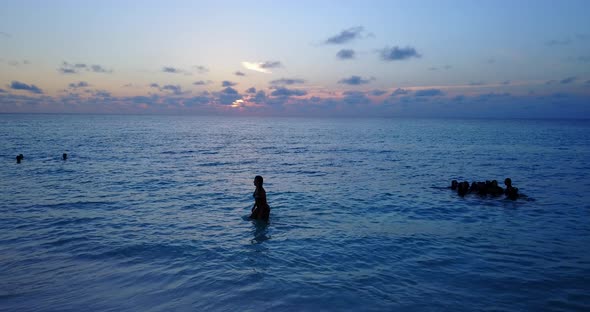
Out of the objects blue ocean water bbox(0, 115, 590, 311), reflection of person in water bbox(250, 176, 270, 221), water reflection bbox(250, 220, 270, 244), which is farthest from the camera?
reflection of person in water bbox(250, 176, 270, 221)

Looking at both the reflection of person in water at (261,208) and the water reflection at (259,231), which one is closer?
the water reflection at (259,231)

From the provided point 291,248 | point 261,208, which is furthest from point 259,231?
point 291,248

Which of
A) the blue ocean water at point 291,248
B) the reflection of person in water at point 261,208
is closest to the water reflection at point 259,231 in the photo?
the blue ocean water at point 291,248

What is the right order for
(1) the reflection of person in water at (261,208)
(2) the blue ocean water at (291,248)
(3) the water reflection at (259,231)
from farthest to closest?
(1) the reflection of person in water at (261,208)
(3) the water reflection at (259,231)
(2) the blue ocean water at (291,248)

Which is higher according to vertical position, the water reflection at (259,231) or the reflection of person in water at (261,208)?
the reflection of person in water at (261,208)

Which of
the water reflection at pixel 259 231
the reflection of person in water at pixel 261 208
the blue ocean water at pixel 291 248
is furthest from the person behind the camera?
the reflection of person in water at pixel 261 208

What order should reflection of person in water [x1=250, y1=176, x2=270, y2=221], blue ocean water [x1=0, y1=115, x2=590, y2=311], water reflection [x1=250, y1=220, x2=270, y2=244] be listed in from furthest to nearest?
reflection of person in water [x1=250, y1=176, x2=270, y2=221] → water reflection [x1=250, y1=220, x2=270, y2=244] → blue ocean water [x1=0, y1=115, x2=590, y2=311]

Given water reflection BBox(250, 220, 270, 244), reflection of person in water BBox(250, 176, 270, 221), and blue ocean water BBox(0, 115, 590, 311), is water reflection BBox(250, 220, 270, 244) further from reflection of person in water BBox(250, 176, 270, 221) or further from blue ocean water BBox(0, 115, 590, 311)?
reflection of person in water BBox(250, 176, 270, 221)

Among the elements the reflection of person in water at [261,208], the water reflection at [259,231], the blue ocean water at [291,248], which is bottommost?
the water reflection at [259,231]

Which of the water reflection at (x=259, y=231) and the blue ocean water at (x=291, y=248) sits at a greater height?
the blue ocean water at (x=291, y=248)

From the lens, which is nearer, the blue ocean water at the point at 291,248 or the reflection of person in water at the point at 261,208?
the blue ocean water at the point at 291,248

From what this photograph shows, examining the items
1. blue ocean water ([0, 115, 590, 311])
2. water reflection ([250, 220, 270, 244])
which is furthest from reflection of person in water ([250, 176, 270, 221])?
blue ocean water ([0, 115, 590, 311])

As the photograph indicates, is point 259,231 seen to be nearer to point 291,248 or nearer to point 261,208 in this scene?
point 261,208

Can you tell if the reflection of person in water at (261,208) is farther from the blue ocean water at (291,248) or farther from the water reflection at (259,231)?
the blue ocean water at (291,248)
